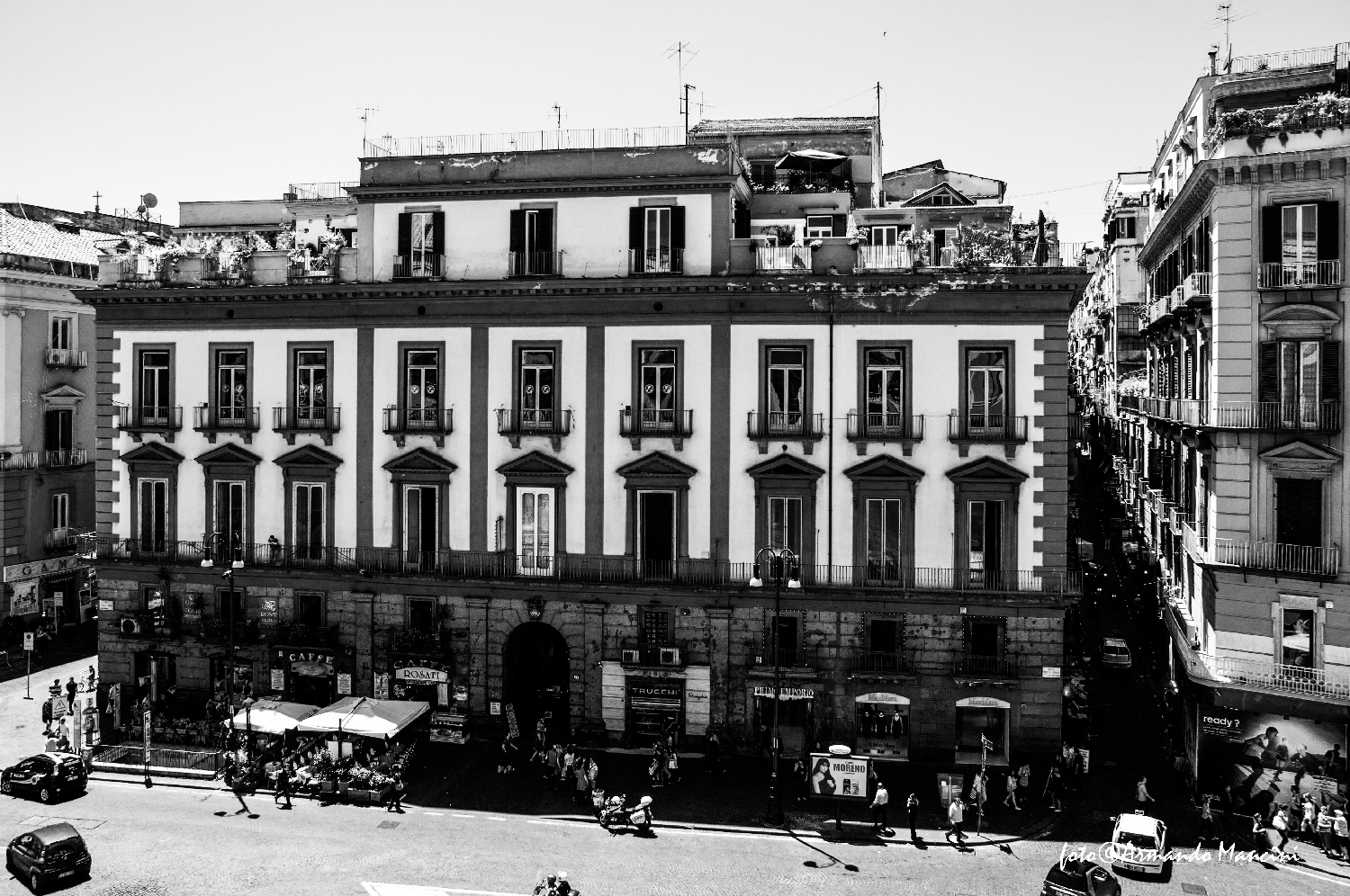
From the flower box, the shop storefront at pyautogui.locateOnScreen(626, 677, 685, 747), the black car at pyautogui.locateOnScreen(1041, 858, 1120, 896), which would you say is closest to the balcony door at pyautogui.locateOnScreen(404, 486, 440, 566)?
the shop storefront at pyautogui.locateOnScreen(626, 677, 685, 747)

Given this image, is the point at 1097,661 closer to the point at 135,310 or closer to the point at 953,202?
the point at 953,202

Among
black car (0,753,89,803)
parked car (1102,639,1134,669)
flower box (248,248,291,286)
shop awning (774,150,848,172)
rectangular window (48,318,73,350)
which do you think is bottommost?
black car (0,753,89,803)

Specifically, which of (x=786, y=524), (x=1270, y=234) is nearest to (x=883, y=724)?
(x=786, y=524)

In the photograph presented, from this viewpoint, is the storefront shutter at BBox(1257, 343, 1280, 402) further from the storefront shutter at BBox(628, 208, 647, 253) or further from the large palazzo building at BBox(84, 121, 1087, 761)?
the storefront shutter at BBox(628, 208, 647, 253)

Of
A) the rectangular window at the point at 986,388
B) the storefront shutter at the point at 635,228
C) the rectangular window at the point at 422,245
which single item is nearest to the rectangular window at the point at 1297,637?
the rectangular window at the point at 986,388

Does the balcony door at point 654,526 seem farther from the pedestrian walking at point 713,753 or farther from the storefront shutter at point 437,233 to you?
the storefront shutter at point 437,233

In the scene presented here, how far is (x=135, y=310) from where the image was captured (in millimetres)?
43188

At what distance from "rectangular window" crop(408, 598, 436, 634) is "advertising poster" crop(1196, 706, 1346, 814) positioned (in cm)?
2634

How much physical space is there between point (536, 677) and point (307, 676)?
8637 millimetres

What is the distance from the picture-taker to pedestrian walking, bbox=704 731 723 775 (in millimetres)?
36438

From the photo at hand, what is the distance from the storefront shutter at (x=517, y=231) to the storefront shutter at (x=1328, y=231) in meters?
25.9

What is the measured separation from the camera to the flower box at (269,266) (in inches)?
1660

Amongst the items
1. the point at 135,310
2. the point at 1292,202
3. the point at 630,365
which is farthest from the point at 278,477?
the point at 1292,202

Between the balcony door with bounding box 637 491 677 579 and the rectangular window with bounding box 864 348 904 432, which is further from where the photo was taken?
the balcony door with bounding box 637 491 677 579
